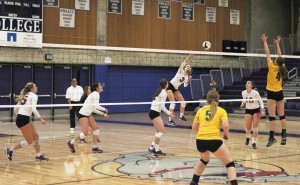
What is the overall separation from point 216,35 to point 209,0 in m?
2.13

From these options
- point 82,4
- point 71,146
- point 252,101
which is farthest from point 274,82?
point 82,4

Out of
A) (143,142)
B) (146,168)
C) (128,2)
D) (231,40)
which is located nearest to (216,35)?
(231,40)

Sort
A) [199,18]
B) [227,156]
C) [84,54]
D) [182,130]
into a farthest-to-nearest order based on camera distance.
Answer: [199,18], [84,54], [182,130], [227,156]

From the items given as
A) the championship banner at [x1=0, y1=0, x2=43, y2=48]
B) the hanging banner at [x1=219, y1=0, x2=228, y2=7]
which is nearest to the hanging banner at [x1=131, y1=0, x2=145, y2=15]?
the hanging banner at [x1=219, y1=0, x2=228, y2=7]

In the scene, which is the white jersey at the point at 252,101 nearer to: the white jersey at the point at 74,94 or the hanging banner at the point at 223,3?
the white jersey at the point at 74,94

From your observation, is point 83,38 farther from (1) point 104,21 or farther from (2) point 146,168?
(2) point 146,168

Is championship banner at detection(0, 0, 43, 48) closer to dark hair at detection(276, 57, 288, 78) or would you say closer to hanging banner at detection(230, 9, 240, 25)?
dark hair at detection(276, 57, 288, 78)

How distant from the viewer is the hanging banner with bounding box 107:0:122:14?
29.1 m

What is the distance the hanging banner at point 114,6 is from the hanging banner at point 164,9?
2.54 metres

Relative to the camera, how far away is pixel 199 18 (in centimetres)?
3238

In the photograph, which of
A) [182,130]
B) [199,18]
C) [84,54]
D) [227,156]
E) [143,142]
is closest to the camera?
[227,156]

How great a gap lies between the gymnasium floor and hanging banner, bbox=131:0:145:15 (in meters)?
12.0

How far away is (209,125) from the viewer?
27.5 feet

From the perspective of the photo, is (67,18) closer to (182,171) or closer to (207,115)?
(182,171)
